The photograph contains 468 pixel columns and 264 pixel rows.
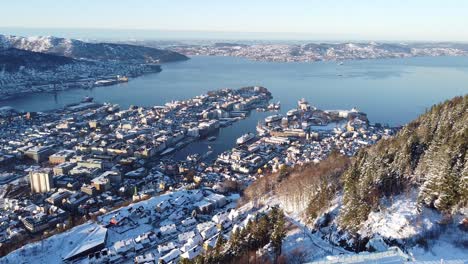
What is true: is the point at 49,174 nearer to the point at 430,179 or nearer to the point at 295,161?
the point at 295,161

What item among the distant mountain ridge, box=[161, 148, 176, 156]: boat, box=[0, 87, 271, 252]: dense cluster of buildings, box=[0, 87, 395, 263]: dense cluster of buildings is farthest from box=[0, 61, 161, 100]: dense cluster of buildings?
box=[161, 148, 176, 156]: boat

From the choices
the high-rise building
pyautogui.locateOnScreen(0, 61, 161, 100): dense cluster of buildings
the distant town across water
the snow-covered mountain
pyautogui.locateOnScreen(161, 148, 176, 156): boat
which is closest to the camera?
the high-rise building

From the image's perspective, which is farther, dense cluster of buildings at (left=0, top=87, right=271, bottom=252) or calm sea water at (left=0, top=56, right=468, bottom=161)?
calm sea water at (left=0, top=56, right=468, bottom=161)

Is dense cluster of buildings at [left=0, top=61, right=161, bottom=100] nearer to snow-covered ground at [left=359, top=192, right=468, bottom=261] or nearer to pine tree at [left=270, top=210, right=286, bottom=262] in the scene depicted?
pine tree at [left=270, top=210, right=286, bottom=262]

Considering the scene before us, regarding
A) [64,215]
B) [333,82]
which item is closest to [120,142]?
[64,215]

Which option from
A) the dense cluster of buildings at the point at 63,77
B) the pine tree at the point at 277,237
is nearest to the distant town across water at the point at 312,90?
the dense cluster of buildings at the point at 63,77

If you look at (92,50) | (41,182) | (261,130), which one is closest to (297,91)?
(261,130)
